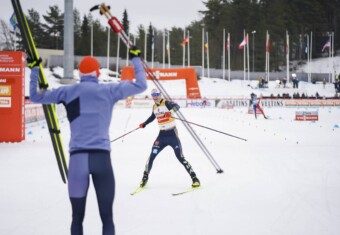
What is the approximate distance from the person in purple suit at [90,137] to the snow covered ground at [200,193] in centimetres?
163

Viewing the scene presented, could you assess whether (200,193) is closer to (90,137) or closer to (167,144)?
(167,144)

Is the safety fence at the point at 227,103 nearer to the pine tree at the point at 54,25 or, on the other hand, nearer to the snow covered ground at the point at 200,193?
the snow covered ground at the point at 200,193

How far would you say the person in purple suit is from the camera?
3264 millimetres

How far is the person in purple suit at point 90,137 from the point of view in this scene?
10.7 ft

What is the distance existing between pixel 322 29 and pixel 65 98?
260 ft

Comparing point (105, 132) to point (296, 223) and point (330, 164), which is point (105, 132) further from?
point (330, 164)

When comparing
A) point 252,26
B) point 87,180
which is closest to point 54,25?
point 252,26

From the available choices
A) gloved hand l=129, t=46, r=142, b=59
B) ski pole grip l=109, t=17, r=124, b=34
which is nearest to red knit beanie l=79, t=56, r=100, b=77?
gloved hand l=129, t=46, r=142, b=59

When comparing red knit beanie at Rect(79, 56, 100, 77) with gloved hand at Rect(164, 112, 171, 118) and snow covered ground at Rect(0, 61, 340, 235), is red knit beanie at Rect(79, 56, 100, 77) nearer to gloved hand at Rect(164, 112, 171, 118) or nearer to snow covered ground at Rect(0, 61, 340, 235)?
snow covered ground at Rect(0, 61, 340, 235)

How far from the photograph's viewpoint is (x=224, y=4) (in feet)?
245

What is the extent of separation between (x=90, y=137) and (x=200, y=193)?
399 centimetres

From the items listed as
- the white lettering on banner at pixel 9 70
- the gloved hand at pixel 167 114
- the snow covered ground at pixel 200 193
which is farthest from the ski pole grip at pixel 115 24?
the white lettering on banner at pixel 9 70

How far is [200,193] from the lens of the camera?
6812 millimetres

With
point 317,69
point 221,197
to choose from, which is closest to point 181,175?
point 221,197
